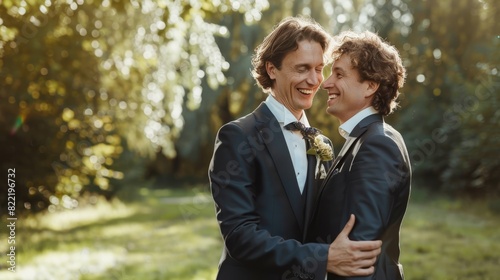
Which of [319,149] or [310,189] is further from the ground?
[319,149]

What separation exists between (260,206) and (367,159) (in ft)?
1.66

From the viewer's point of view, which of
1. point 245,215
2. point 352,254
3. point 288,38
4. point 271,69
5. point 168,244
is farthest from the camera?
point 168,244

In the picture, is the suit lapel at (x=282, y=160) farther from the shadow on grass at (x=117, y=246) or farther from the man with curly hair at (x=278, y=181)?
the shadow on grass at (x=117, y=246)

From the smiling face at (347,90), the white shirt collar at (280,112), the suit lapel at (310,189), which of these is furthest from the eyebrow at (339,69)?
the suit lapel at (310,189)

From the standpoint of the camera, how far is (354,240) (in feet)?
8.04

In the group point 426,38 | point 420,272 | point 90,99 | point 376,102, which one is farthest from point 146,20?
point 426,38

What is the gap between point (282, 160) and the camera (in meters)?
2.79

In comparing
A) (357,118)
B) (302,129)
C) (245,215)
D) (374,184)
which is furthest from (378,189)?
(302,129)

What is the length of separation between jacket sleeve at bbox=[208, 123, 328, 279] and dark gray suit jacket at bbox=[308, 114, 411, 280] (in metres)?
0.13

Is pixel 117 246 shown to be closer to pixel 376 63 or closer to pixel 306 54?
pixel 306 54

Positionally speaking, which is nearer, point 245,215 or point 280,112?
point 245,215

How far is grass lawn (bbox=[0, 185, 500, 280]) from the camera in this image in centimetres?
844

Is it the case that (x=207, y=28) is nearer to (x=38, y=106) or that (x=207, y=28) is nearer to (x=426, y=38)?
(x=38, y=106)

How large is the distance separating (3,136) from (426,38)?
11.0 metres
